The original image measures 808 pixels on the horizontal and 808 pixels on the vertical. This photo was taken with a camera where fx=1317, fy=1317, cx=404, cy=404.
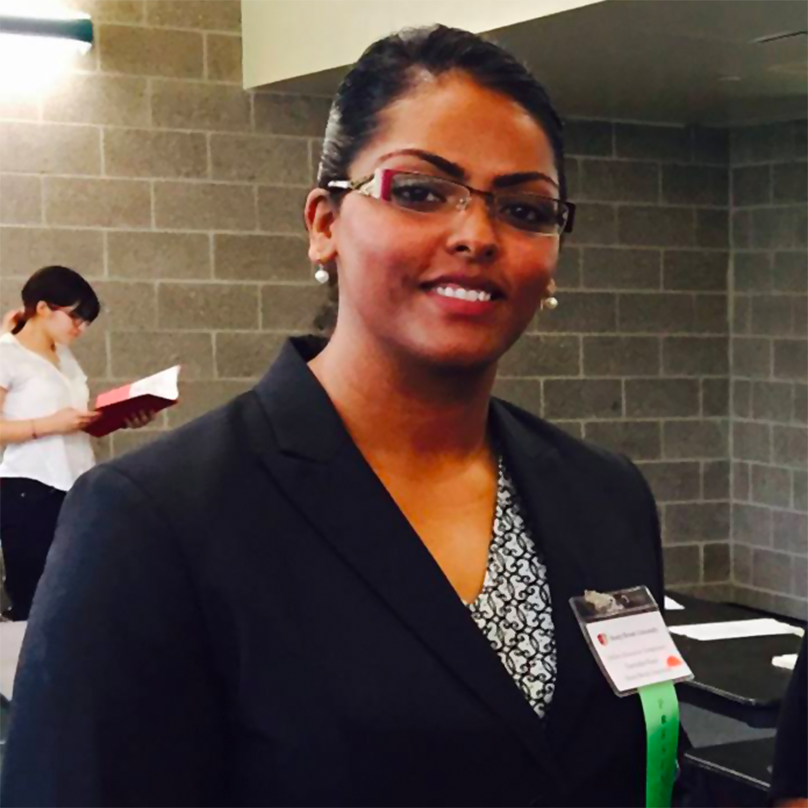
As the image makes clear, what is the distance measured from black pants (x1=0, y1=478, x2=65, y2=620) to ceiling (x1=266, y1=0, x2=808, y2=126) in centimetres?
184

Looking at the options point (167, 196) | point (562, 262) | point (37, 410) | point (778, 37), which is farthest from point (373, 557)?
point (562, 262)

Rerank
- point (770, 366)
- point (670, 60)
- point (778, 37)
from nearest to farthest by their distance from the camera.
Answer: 1. point (778, 37)
2. point (670, 60)
3. point (770, 366)

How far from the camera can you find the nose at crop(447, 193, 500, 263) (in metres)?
1.17

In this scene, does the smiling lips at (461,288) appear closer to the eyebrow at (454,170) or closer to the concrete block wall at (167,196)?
the eyebrow at (454,170)

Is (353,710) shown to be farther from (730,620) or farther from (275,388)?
(730,620)

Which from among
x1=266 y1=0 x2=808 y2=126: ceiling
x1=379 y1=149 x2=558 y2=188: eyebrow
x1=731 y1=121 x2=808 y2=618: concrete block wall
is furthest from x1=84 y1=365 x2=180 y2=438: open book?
x1=731 y1=121 x2=808 y2=618: concrete block wall

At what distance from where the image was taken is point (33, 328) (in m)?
4.57

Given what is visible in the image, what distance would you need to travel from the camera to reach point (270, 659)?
1090 mm

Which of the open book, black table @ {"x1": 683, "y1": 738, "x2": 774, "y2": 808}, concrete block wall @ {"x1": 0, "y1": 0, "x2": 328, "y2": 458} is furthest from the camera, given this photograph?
concrete block wall @ {"x1": 0, "y1": 0, "x2": 328, "y2": 458}

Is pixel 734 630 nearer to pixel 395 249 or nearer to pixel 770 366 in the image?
pixel 395 249

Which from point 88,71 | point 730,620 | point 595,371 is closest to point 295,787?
point 730,620

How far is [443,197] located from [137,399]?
9.37 feet

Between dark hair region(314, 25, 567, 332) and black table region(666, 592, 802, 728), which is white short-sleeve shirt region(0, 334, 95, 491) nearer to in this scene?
black table region(666, 592, 802, 728)

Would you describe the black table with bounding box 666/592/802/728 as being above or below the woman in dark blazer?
below
